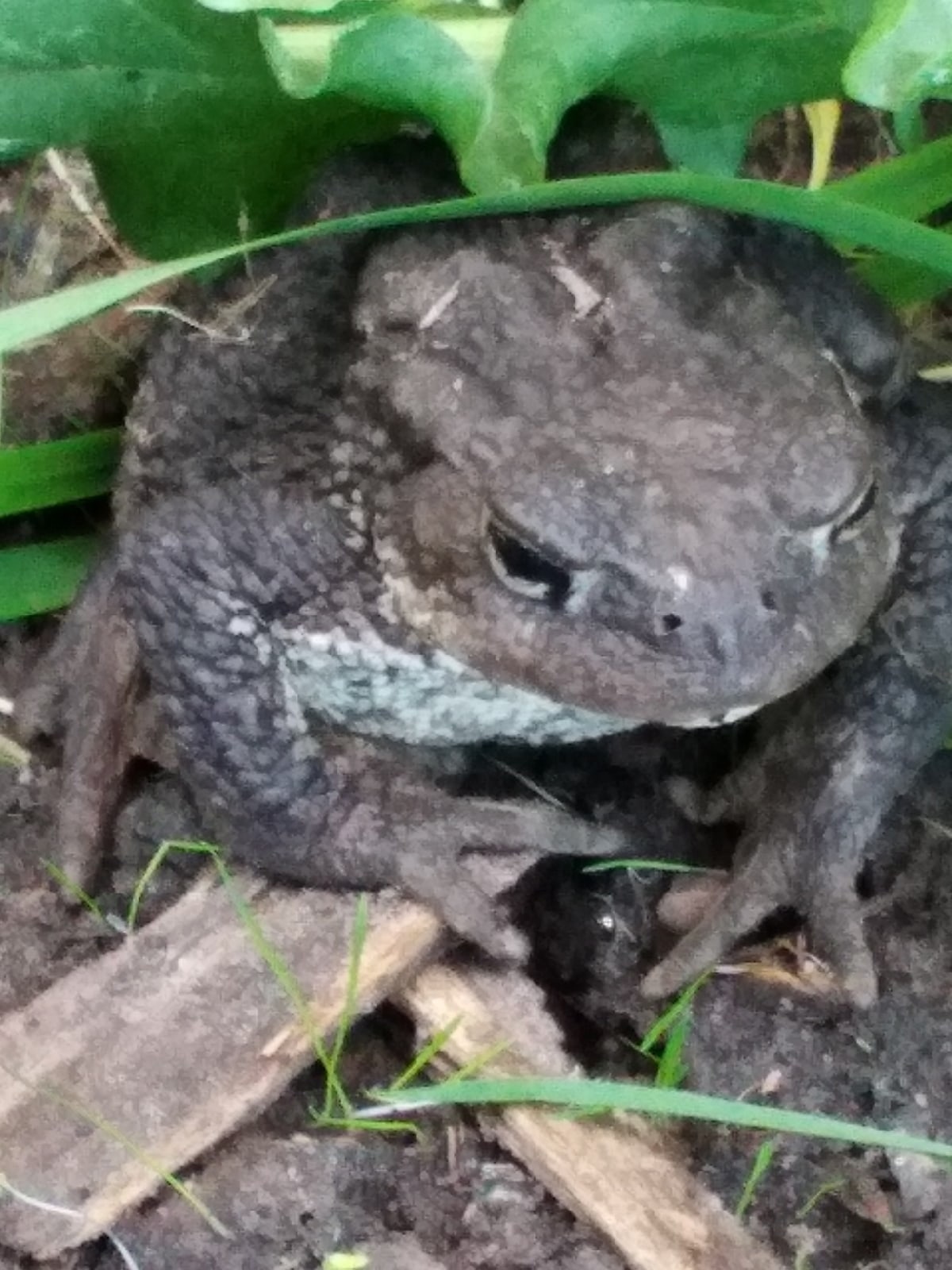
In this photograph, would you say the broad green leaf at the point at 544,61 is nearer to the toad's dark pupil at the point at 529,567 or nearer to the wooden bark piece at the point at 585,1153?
the toad's dark pupil at the point at 529,567

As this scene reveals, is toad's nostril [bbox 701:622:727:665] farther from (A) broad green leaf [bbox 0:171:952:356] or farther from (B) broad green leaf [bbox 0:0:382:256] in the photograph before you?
(B) broad green leaf [bbox 0:0:382:256]

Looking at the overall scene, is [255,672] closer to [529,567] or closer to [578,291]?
[529,567]

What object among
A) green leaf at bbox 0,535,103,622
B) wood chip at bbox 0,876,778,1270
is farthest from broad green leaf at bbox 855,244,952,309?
green leaf at bbox 0,535,103,622

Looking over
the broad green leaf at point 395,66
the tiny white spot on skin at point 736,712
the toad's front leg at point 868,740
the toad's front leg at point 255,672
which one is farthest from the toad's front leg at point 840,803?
the broad green leaf at point 395,66

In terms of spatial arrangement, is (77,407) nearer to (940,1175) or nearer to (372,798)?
(372,798)

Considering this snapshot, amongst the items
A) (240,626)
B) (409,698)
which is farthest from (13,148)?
(409,698)

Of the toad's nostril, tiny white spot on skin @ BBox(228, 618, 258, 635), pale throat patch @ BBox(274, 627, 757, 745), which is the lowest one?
pale throat patch @ BBox(274, 627, 757, 745)
